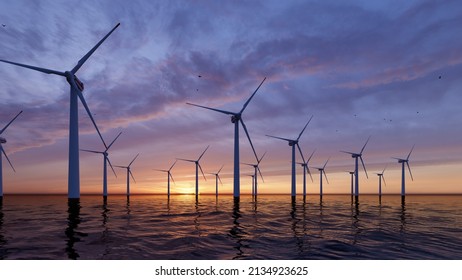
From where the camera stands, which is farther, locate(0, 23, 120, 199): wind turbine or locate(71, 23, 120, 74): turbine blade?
locate(71, 23, 120, 74): turbine blade

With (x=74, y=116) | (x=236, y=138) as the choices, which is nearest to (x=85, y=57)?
(x=74, y=116)

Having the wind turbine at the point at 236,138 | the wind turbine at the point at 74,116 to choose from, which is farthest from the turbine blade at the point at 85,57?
the wind turbine at the point at 236,138

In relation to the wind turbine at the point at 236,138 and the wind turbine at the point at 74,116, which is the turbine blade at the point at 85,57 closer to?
the wind turbine at the point at 74,116

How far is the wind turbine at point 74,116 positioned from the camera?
4353 cm

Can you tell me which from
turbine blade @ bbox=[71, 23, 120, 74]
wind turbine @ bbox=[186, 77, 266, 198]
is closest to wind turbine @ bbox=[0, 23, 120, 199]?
turbine blade @ bbox=[71, 23, 120, 74]

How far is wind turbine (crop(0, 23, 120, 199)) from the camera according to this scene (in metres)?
43.5

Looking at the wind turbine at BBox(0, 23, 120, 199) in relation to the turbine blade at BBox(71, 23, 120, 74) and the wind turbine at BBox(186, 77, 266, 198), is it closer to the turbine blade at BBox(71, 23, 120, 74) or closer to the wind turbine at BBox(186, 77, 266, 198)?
the turbine blade at BBox(71, 23, 120, 74)

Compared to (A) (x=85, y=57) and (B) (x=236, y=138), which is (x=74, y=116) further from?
(B) (x=236, y=138)

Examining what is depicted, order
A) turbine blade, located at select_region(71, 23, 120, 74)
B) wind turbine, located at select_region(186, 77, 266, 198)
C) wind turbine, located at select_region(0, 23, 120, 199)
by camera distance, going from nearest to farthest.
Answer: wind turbine, located at select_region(0, 23, 120, 199) < turbine blade, located at select_region(71, 23, 120, 74) < wind turbine, located at select_region(186, 77, 266, 198)

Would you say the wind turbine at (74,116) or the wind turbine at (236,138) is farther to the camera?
the wind turbine at (236,138)

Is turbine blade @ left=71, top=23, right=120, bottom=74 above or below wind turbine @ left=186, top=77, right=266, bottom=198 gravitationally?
above

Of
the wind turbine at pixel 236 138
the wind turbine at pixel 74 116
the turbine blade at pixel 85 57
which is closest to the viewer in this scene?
the wind turbine at pixel 74 116
